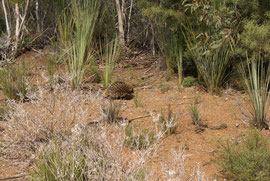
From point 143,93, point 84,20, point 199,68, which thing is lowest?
point 143,93

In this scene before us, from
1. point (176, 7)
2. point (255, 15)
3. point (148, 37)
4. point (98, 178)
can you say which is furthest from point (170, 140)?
point (148, 37)

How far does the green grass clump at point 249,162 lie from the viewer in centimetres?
275

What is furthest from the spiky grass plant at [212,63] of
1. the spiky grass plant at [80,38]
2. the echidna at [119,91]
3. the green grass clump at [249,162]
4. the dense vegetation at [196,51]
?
the green grass clump at [249,162]

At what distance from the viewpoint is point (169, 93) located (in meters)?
5.73

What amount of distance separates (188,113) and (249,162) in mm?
1924

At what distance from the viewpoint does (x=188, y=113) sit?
15.5 feet

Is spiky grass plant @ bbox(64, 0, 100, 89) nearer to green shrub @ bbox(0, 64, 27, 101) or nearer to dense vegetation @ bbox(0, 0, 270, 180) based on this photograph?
dense vegetation @ bbox(0, 0, 270, 180)

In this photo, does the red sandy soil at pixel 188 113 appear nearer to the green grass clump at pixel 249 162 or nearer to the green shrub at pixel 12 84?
the green grass clump at pixel 249 162

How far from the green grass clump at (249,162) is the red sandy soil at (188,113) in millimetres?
213

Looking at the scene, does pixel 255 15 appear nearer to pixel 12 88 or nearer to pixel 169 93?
pixel 169 93

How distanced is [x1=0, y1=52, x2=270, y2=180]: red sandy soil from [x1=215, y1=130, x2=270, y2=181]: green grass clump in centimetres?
21

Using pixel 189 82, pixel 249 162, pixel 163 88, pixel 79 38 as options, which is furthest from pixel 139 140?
pixel 79 38

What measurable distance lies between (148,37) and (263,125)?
533cm

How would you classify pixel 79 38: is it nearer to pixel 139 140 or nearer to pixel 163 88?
pixel 163 88
